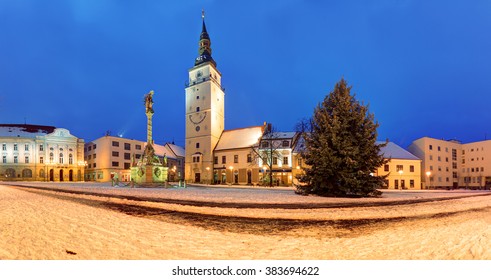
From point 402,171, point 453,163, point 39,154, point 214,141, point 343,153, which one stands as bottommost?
point 402,171

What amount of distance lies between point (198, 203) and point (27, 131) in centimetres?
7177

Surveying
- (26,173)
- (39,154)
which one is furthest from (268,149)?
(26,173)

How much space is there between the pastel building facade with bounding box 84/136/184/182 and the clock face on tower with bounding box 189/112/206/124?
484 inches

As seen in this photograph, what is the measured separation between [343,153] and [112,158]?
195ft

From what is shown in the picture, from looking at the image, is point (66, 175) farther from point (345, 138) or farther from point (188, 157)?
point (345, 138)

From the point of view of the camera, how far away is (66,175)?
63.4m

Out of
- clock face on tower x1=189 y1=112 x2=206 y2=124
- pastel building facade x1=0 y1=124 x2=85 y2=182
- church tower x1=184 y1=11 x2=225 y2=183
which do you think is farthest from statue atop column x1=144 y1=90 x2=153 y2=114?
pastel building facade x1=0 y1=124 x2=85 y2=182

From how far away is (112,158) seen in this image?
62688 millimetres

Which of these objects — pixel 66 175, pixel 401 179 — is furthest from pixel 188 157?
pixel 401 179

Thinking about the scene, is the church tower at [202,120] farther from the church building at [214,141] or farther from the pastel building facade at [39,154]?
the pastel building facade at [39,154]

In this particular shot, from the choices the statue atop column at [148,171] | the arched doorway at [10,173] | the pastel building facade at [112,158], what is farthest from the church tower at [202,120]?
the arched doorway at [10,173]

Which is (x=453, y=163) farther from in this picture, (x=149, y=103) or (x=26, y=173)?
(x=26, y=173)

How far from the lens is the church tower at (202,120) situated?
53938 millimetres

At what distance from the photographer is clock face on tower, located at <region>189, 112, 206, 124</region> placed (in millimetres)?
54719
